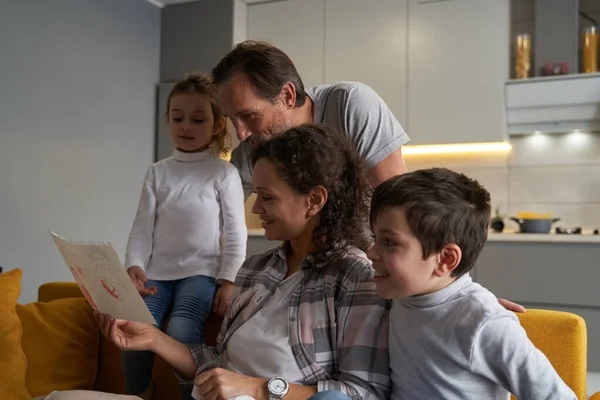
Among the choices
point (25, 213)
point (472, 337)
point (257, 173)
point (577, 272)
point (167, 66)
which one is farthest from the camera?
point (167, 66)

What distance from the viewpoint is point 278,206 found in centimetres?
141

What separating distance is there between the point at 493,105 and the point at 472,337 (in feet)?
10.0

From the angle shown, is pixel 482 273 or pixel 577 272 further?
pixel 482 273

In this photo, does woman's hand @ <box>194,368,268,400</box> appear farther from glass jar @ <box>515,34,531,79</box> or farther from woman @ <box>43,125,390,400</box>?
glass jar @ <box>515,34,531,79</box>

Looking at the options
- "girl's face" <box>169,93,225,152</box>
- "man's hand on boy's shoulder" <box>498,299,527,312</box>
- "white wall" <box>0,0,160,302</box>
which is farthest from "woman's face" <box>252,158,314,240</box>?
"white wall" <box>0,0,160,302</box>

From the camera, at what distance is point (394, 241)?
3.96 ft

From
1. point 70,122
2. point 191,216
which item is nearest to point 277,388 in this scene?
point 191,216

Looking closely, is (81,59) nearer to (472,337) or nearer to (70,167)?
(70,167)

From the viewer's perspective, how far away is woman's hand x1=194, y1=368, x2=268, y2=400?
126 centimetres

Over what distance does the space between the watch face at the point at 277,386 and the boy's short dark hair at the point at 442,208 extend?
0.37 metres

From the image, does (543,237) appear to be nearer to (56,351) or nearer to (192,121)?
(192,121)

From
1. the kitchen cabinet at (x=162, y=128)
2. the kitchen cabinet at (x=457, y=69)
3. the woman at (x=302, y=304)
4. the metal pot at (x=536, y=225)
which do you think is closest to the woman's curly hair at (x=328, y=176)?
the woman at (x=302, y=304)

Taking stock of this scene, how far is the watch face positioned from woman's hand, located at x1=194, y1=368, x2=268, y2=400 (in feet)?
0.08

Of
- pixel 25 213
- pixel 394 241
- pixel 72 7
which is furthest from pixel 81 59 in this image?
pixel 394 241
